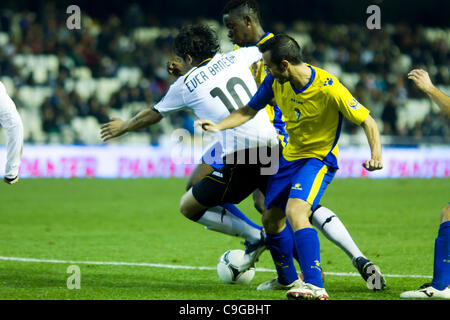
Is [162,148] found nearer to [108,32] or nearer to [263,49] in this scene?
[108,32]

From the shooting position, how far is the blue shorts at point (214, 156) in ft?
22.6

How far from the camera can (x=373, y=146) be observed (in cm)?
553

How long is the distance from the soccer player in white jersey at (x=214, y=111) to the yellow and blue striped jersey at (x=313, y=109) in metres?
0.44

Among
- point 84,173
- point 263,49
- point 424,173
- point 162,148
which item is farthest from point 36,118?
point 263,49

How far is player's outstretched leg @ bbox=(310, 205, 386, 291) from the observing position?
6145mm

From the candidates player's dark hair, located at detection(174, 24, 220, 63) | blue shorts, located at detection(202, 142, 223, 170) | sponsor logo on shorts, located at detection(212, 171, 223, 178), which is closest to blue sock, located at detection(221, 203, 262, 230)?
blue shorts, located at detection(202, 142, 223, 170)

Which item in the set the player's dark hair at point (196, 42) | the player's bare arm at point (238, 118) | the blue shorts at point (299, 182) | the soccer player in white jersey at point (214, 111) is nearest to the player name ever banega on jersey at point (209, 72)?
the soccer player in white jersey at point (214, 111)

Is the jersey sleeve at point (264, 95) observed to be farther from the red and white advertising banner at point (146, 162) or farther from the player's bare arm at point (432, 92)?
the red and white advertising banner at point (146, 162)

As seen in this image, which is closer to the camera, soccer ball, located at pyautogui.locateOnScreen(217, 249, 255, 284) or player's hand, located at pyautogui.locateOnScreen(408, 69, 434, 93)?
player's hand, located at pyautogui.locateOnScreen(408, 69, 434, 93)

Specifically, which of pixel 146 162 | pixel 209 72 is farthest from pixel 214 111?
pixel 146 162

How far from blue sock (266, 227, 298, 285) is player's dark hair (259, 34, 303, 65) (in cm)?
153

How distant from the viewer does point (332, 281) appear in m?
6.77

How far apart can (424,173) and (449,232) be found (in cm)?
1632

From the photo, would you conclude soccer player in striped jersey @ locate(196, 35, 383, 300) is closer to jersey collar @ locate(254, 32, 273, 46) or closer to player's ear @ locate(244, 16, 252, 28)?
jersey collar @ locate(254, 32, 273, 46)
